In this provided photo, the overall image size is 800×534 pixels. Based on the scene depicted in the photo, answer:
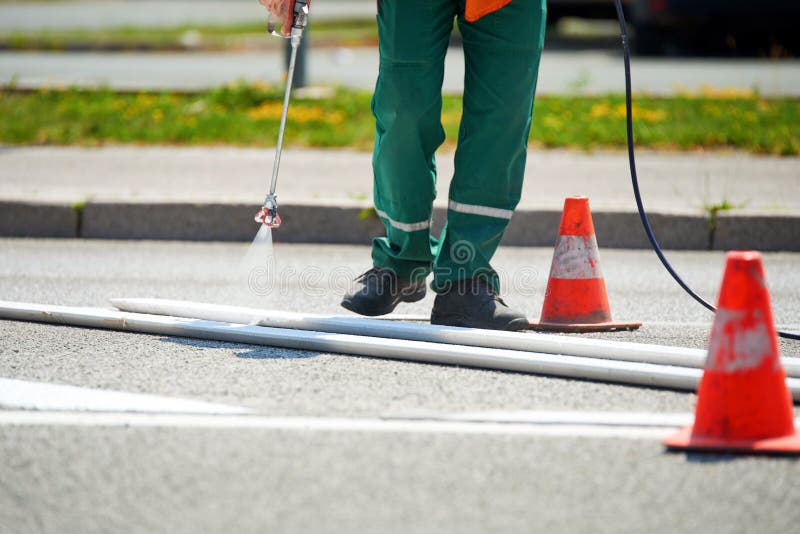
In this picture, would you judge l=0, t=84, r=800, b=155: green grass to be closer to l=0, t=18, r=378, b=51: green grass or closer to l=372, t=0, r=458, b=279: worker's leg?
l=372, t=0, r=458, b=279: worker's leg

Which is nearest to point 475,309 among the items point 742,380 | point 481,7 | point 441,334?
point 441,334

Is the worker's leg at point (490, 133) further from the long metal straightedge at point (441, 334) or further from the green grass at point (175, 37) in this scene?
the green grass at point (175, 37)

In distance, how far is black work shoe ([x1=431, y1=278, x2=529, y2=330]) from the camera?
14.0ft

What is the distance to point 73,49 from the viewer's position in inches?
688

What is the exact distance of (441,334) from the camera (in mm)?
4043

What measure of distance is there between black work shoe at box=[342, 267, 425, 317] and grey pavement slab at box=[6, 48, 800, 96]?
6.26 meters

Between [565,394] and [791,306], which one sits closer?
[565,394]

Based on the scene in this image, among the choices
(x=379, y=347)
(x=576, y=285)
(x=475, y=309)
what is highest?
(x=576, y=285)

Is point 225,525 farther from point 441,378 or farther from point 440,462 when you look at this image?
point 441,378

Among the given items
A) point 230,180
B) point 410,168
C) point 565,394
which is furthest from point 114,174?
point 565,394

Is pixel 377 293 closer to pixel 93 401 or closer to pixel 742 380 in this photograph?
pixel 93 401

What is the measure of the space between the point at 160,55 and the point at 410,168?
1348cm

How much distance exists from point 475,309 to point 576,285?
0.40 meters

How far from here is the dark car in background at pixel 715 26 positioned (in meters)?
14.9
